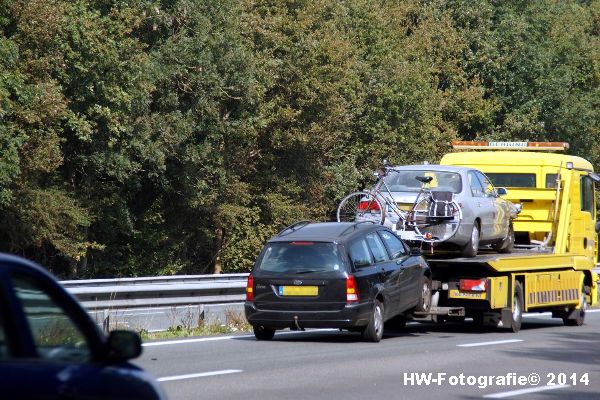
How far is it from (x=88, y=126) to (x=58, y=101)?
2430 millimetres

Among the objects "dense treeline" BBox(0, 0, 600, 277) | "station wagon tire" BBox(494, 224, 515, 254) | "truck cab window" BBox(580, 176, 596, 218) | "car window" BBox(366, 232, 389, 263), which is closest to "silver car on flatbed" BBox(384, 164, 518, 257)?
"station wagon tire" BBox(494, 224, 515, 254)

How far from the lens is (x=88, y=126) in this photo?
31.7 m

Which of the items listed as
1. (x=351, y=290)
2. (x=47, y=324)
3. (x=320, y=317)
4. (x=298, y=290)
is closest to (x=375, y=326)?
(x=351, y=290)

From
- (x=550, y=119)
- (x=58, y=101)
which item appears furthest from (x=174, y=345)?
(x=550, y=119)

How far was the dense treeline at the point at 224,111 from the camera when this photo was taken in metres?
31.6

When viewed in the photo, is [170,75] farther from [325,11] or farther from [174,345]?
[174,345]

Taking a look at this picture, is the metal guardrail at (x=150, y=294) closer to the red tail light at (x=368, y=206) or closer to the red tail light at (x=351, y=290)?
the red tail light at (x=368, y=206)

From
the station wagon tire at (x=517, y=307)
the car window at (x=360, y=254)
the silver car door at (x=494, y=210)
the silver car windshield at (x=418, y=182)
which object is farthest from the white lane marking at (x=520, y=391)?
the silver car door at (x=494, y=210)

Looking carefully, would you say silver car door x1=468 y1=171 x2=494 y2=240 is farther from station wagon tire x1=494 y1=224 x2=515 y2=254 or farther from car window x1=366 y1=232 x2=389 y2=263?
car window x1=366 y1=232 x2=389 y2=263

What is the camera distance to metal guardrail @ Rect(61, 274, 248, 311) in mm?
15984

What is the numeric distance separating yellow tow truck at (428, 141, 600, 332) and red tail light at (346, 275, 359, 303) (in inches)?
116

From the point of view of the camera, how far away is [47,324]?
5.63 m

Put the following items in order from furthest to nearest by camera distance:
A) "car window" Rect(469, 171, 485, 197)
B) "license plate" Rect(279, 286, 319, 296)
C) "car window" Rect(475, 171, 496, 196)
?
"car window" Rect(475, 171, 496, 196), "car window" Rect(469, 171, 485, 197), "license plate" Rect(279, 286, 319, 296)

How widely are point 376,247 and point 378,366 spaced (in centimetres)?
372
